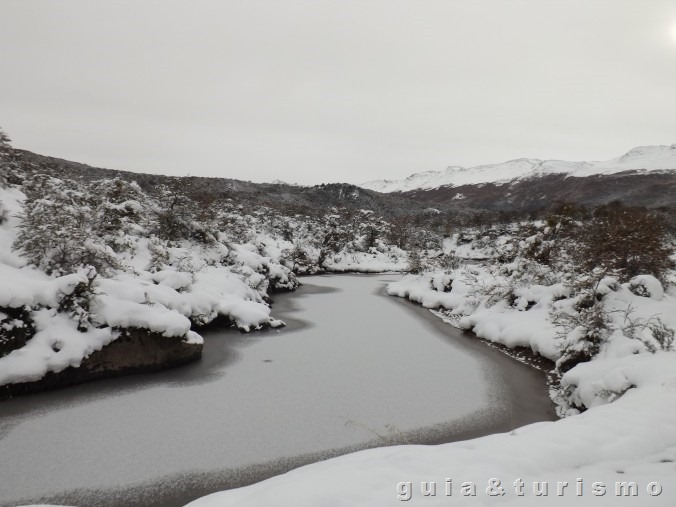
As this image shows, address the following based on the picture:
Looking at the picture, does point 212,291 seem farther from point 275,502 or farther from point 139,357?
point 275,502

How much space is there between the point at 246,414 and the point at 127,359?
3114 millimetres

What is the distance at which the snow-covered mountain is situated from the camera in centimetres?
8402

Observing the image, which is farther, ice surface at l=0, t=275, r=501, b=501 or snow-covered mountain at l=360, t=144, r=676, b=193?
snow-covered mountain at l=360, t=144, r=676, b=193

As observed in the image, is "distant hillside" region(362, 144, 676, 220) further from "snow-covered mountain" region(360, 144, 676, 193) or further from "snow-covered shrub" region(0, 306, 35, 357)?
"snow-covered shrub" region(0, 306, 35, 357)

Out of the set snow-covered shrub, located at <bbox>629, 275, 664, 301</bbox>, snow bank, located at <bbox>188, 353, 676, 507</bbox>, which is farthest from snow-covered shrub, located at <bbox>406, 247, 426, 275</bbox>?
snow bank, located at <bbox>188, 353, 676, 507</bbox>

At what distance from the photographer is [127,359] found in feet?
24.5

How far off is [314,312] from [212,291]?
12.4 feet

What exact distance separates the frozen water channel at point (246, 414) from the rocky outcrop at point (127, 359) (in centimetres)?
26

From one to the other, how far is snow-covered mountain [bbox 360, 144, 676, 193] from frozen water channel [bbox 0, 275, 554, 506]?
93.2 m

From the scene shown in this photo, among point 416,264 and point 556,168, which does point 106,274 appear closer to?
point 416,264

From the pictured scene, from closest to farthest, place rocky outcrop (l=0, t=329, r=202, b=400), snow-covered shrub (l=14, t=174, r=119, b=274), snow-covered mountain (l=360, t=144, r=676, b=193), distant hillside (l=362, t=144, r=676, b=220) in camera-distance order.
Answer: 1. rocky outcrop (l=0, t=329, r=202, b=400)
2. snow-covered shrub (l=14, t=174, r=119, b=274)
3. distant hillside (l=362, t=144, r=676, b=220)
4. snow-covered mountain (l=360, t=144, r=676, b=193)

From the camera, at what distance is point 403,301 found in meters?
17.0

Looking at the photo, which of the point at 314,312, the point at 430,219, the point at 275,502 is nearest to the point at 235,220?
the point at 314,312

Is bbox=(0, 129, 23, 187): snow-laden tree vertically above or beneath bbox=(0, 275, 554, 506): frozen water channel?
above
